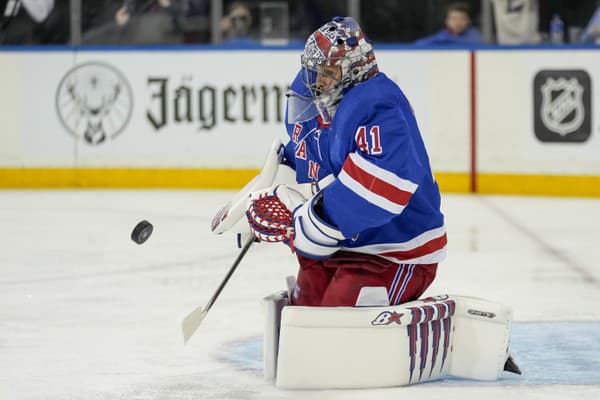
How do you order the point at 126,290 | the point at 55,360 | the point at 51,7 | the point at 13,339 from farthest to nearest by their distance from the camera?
the point at 51,7, the point at 126,290, the point at 13,339, the point at 55,360

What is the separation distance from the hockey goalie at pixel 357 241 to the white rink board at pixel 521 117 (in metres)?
4.31

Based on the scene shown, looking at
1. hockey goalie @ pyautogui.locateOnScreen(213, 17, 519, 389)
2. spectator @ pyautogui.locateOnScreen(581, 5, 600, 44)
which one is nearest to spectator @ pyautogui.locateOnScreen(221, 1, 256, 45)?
spectator @ pyautogui.locateOnScreen(581, 5, 600, 44)

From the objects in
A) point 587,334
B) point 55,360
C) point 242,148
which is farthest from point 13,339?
point 242,148

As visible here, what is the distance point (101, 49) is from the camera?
7.91 meters

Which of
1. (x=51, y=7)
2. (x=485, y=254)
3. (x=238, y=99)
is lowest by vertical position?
(x=485, y=254)

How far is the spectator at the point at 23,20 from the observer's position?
8.08 meters

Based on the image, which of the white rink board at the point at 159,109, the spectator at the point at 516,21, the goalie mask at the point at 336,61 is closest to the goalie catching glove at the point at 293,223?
the goalie mask at the point at 336,61

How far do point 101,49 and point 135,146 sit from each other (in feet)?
1.89

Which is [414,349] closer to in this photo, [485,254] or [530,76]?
[485,254]

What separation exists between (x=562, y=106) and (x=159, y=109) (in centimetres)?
222

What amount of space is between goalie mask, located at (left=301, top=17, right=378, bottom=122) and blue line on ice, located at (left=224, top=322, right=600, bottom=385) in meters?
0.70

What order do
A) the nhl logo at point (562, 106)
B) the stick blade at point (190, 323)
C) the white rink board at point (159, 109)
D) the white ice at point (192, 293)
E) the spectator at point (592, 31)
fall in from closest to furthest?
the white ice at point (192, 293), the stick blade at point (190, 323), the nhl logo at point (562, 106), the spectator at point (592, 31), the white rink board at point (159, 109)

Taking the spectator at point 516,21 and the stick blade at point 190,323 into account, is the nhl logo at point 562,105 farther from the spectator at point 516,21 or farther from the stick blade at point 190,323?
the stick blade at point 190,323

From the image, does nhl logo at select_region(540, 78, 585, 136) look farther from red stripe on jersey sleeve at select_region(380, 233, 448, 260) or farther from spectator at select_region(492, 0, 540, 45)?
red stripe on jersey sleeve at select_region(380, 233, 448, 260)
